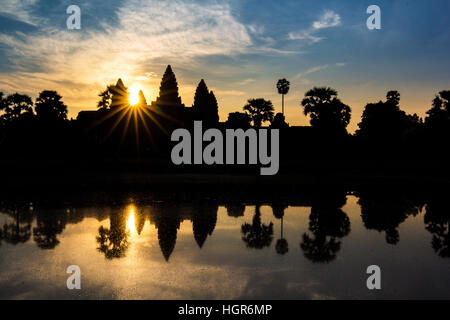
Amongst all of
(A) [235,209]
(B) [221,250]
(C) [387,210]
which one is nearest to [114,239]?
(B) [221,250]

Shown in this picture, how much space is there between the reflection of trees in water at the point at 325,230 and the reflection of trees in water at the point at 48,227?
646 cm

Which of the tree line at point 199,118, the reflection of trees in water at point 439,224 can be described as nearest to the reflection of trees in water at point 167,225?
the reflection of trees in water at point 439,224

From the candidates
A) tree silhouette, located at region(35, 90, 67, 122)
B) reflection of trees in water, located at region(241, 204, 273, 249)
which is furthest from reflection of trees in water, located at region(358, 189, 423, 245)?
tree silhouette, located at region(35, 90, 67, 122)

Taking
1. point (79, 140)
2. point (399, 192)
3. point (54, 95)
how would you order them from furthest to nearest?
point (54, 95) < point (79, 140) < point (399, 192)

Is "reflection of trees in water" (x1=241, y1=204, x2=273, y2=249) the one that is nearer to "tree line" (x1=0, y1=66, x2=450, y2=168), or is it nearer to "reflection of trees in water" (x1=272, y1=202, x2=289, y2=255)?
"reflection of trees in water" (x1=272, y1=202, x2=289, y2=255)

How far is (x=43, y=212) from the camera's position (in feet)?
40.2

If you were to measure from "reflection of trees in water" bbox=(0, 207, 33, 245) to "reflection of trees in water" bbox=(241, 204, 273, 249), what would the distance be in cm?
591

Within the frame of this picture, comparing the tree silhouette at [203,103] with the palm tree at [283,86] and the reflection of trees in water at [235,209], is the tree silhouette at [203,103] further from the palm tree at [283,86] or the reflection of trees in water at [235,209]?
the reflection of trees in water at [235,209]

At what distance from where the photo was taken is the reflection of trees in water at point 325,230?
789 centimetres

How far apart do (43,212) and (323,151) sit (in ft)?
118

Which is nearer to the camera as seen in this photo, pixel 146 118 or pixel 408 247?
pixel 408 247

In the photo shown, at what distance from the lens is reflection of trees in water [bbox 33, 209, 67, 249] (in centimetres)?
865
